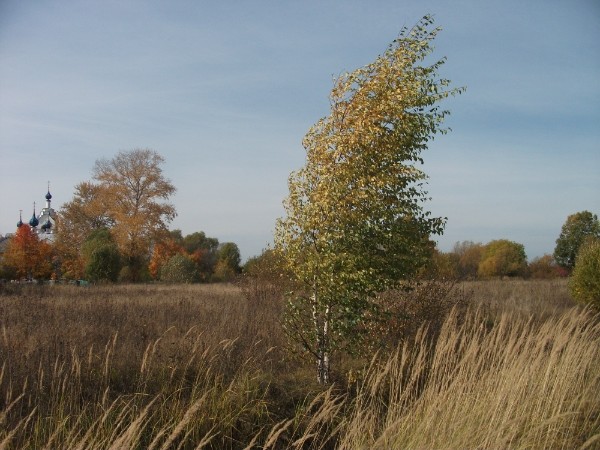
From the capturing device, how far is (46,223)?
50.3 m

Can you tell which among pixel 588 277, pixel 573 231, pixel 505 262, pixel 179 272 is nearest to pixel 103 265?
pixel 179 272

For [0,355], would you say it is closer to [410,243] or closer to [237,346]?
[237,346]

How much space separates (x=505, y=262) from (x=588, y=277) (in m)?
27.9

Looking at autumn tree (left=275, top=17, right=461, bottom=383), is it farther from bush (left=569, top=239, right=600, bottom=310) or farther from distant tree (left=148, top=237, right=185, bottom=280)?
distant tree (left=148, top=237, right=185, bottom=280)

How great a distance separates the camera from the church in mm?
40366

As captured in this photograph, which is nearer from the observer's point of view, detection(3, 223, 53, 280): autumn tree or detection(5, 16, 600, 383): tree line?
detection(5, 16, 600, 383): tree line

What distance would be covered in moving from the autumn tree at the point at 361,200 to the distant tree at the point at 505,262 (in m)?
36.3

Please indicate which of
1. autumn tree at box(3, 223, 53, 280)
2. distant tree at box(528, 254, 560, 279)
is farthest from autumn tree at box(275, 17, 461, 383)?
distant tree at box(528, 254, 560, 279)

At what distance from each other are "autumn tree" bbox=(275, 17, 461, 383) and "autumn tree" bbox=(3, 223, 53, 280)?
30725 mm

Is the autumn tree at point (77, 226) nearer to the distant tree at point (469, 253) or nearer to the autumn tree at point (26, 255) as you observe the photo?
the autumn tree at point (26, 255)

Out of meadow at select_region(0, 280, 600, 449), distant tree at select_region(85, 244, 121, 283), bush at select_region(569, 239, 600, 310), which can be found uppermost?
distant tree at select_region(85, 244, 121, 283)

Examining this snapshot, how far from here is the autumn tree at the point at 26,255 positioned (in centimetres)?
3297

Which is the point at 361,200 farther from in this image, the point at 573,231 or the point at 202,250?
the point at 202,250

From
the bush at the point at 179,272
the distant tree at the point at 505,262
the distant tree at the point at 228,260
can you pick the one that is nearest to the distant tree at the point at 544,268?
the distant tree at the point at 505,262
